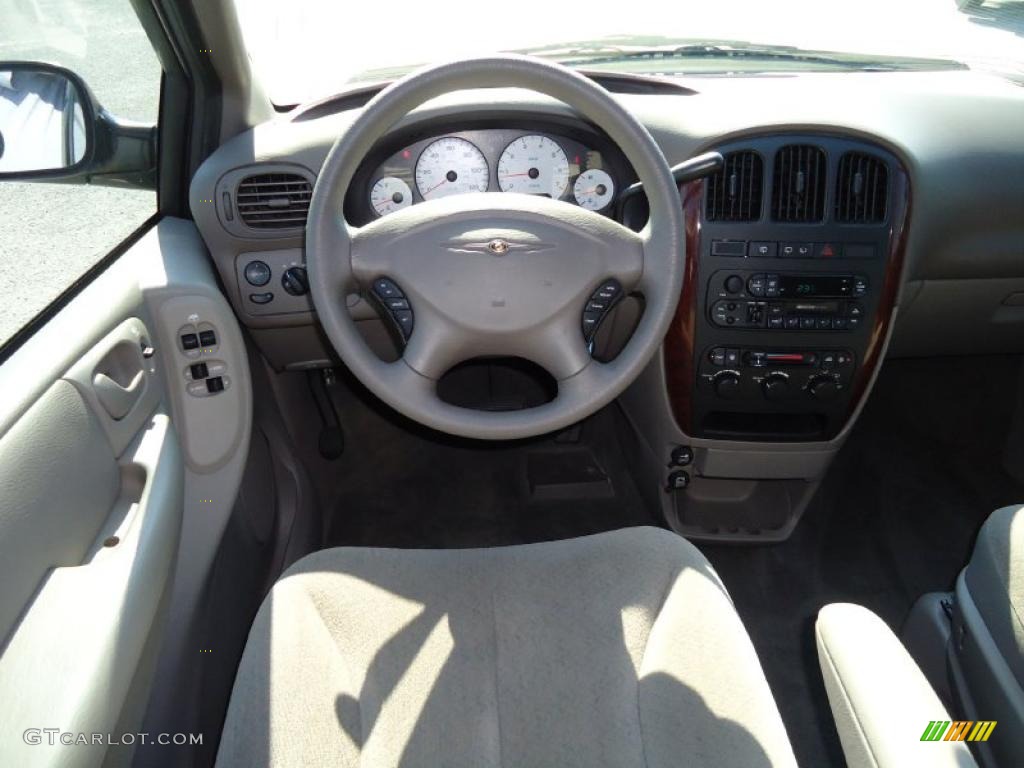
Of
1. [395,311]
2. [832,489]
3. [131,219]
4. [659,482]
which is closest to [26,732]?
[395,311]

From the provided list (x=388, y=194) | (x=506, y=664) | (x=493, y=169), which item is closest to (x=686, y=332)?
(x=493, y=169)

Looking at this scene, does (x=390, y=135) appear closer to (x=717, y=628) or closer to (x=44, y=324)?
(x=44, y=324)

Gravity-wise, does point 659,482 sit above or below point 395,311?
below

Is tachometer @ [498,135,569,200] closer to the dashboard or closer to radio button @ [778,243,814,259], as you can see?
the dashboard

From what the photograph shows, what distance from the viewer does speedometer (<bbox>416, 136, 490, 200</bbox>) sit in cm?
186

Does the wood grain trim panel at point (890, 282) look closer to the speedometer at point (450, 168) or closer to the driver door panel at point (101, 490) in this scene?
the speedometer at point (450, 168)

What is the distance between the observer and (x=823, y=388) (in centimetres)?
206

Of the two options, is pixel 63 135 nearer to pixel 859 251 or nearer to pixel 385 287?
pixel 385 287

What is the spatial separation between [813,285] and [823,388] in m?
0.32

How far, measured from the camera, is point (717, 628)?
1256mm

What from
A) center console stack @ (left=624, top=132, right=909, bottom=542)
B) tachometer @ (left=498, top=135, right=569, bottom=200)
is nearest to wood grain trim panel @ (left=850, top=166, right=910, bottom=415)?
center console stack @ (left=624, top=132, right=909, bottom=542)

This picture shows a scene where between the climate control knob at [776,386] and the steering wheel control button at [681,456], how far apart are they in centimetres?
31

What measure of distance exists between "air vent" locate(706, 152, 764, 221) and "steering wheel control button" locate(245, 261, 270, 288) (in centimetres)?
108

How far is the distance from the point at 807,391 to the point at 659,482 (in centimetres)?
55
